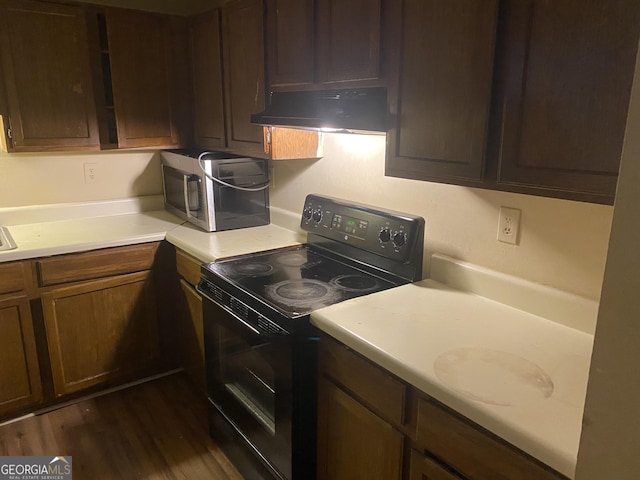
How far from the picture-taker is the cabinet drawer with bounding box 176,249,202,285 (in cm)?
225

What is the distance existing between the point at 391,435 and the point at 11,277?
1.82 metres

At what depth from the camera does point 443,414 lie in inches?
44.4

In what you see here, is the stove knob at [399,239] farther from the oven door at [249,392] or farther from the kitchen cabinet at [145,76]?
the kitchen cabinet at [145,76]

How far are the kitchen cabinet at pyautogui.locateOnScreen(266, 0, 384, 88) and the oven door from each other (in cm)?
90

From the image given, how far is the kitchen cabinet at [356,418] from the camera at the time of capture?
129cm

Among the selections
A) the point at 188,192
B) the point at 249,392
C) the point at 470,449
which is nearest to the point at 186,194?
the point at 188,192

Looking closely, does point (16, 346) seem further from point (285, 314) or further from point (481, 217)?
point (481, 217)

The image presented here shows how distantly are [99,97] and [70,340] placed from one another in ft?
4.16

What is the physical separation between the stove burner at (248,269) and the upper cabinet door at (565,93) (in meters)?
1.03

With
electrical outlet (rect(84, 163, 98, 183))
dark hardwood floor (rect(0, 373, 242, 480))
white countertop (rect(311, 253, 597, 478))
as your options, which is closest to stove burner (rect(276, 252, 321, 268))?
white countertop (rect(311, 253, 597, 478))

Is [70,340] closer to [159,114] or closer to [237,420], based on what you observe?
[237,420]

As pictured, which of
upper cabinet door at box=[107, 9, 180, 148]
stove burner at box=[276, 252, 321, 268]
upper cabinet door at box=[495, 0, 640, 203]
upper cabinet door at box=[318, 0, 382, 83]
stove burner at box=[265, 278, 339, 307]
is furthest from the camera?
upper cabinet door at box=[107, 9, 180, 148]

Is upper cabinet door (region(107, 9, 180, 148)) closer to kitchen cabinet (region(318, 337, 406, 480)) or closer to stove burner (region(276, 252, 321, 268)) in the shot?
stove burner (region(276, 252, 321, 268))

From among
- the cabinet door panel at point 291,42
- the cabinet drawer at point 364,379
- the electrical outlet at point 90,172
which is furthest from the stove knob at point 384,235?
the electrical outlet at point 90,172
